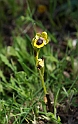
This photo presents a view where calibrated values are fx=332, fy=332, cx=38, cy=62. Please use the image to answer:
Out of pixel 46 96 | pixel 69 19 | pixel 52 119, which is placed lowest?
pixel 52 119

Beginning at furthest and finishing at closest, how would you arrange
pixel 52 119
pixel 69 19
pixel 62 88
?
pixel 69 19
pixel 62 88
pixel 52 119

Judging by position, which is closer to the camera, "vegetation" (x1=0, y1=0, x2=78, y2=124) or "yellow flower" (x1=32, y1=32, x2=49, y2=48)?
"yellow flower" (x1=32, y1=32, x2=49, y2=48)

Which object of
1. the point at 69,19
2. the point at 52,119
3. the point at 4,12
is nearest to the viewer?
the point at 52,119

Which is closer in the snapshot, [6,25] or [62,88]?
[62,88]

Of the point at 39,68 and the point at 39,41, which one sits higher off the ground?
the point at 39,41

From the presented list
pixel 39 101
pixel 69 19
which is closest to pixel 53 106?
pixel 39 101

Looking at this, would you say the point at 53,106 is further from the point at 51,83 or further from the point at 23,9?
the point at 23,9

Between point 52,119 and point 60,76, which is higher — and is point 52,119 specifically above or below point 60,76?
below

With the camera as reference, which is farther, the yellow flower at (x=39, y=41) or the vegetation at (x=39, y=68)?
the vegetation at (x=39, y=68)
